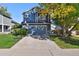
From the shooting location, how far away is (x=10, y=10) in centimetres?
735

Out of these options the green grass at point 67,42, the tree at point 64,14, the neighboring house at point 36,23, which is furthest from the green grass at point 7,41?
the tree at point 64,14

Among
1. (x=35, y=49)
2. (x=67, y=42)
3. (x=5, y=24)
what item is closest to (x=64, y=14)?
(x=67, y=42)

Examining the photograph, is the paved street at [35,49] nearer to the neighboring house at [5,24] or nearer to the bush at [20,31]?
the bush at [20,31]

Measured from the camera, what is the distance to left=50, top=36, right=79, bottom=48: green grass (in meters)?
7.34

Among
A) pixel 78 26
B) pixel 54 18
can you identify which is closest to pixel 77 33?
pixel 78 26

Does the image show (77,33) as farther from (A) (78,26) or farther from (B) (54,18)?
(B) (54,18)

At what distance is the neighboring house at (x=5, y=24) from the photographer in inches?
290

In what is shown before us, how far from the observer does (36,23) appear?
7.48 meters

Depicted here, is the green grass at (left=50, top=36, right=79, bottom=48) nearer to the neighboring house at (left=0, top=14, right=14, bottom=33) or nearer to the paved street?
the paved street

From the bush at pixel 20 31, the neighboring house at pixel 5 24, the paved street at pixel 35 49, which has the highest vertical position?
the neighboring house at pixel 5 24

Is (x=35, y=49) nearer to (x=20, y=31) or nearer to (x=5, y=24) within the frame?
(x=20, y=31)

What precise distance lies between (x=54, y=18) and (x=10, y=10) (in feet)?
3.51

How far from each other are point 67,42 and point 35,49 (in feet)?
2.60

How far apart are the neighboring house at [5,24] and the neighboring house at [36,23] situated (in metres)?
0.34
